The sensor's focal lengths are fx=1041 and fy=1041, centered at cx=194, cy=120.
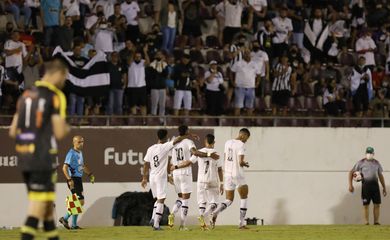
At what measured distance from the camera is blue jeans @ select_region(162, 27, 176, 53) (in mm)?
29172

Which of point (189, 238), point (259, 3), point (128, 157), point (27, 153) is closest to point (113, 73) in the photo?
point (128, 157)

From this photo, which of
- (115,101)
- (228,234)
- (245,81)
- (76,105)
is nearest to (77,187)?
(228,234)

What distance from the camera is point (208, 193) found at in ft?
76.2

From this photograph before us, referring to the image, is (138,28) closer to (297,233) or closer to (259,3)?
(259,3)

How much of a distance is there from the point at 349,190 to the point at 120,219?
242 inches

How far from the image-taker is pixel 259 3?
102ft

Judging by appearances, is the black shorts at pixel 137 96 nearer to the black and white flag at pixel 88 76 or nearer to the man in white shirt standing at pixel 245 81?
the black and white flag at pixel 88 76

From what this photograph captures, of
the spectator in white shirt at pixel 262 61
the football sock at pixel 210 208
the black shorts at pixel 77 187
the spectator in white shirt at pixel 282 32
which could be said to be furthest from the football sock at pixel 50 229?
the spectator in white shirt at pixel 282 32

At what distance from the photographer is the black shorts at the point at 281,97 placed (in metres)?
28.9

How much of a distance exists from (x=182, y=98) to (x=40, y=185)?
1586 centimetres

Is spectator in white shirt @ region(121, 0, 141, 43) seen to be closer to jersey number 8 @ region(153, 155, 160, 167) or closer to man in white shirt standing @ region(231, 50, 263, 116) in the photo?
man in white shirt standing @ region(231, 50, 263, 116)

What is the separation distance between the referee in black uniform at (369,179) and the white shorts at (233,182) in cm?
529

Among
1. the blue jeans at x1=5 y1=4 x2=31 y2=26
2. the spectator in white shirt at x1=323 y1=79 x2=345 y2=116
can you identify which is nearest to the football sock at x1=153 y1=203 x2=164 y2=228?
the blue jeans at x1=5 y1=4 x2=31 y2=26

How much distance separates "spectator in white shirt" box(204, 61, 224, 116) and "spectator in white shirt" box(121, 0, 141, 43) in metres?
2.47
